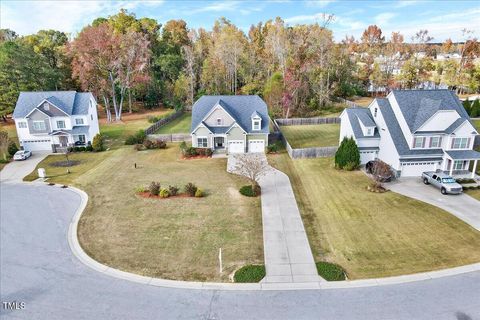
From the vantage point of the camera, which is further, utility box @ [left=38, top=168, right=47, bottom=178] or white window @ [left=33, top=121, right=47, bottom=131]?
white window @ [left=33, top=121, right=47, bottom=131]

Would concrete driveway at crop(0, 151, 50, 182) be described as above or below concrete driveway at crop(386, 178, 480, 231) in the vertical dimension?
above

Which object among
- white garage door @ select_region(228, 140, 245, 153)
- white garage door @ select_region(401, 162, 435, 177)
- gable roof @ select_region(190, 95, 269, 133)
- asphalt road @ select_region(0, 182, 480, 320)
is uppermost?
gable roof @ select_region(190, 95, 269, 133)

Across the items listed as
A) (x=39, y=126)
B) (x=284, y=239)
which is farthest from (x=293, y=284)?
(x=39, y=126)

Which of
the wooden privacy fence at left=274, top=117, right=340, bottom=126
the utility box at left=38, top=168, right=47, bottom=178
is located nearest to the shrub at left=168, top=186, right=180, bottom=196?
the utility box at left=38, top=168, right=47, bottom=178

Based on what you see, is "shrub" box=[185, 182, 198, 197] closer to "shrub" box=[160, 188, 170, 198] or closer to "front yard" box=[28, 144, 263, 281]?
"front yard" box=[28, 144, 263, 281]

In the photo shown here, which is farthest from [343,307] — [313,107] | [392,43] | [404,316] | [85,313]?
[392,43]

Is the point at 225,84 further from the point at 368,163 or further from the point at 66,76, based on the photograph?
the point at 368,163

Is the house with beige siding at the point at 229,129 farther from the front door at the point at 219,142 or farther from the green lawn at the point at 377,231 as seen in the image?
the green lawn at the point at 377,231
